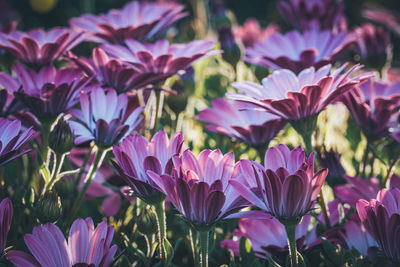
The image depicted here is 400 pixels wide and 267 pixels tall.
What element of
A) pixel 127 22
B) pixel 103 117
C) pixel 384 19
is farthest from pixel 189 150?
pixel 384 19

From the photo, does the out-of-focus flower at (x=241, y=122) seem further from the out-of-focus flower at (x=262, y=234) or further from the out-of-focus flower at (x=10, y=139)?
the out-of-focus flower at (x=10, y=139)

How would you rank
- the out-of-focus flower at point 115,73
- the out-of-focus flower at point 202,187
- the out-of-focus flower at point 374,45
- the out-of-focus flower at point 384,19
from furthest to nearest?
the out-of-focus flower at point 384,19 → the out-of-focus flower at point 374,45 → the out-of-focus flower at point 115,73 → the out-of-focus flower at point 202,187

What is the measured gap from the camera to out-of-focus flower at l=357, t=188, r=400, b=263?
0.52 meters

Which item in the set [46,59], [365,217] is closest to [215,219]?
[365,217]

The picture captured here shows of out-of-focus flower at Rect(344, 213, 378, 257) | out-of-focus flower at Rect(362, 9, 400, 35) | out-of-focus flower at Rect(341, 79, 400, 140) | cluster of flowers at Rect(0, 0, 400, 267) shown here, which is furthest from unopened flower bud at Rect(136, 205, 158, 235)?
out-of-focus flower at Rect(362, 9, 400, 35)

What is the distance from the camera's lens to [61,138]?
651mm

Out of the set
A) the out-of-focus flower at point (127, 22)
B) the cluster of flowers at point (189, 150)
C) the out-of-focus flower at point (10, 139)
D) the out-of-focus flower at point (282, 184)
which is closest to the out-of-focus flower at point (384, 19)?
the cluster of flowers at point (189, 150)

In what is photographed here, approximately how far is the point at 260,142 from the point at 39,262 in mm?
381

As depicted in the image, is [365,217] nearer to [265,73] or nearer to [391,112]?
[391,112]

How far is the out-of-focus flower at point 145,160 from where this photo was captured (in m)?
0.54

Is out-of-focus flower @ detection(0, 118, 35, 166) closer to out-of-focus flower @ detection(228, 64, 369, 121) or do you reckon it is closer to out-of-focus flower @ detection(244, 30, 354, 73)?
out-of-focus flower @ detection(228, 64, 369, 121)

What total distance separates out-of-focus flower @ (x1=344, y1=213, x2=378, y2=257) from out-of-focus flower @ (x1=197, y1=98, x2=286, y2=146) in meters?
0.19

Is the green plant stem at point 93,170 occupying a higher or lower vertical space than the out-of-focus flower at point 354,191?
higher

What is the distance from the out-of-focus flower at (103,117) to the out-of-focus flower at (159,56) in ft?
0.24
